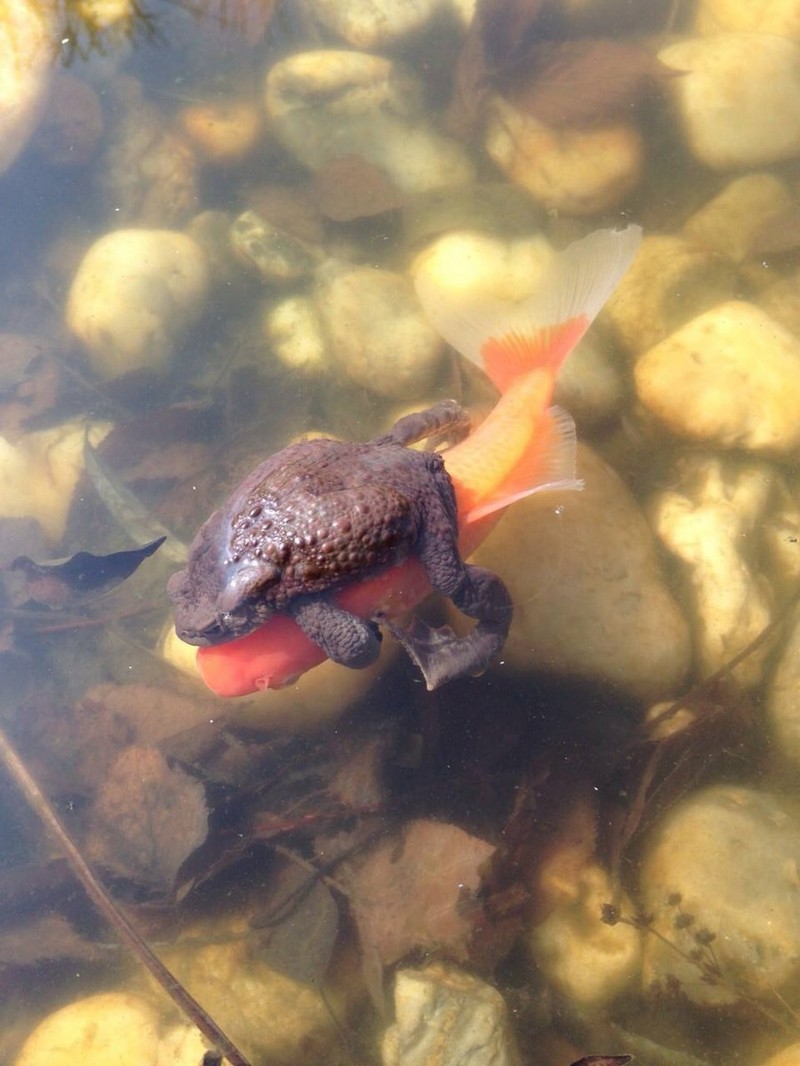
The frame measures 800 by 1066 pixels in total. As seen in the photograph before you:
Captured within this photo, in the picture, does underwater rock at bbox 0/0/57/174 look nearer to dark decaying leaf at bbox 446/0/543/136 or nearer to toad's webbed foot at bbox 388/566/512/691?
dark decaying leaf at bbox 446/0/543/136

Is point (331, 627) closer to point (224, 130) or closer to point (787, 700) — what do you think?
point (787, 700)

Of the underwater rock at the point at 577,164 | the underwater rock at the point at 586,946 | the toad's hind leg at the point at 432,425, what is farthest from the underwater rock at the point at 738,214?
the underwater rock at the point at 586,946

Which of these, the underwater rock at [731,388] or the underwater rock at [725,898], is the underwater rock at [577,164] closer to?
the underwater rock at [731,388]

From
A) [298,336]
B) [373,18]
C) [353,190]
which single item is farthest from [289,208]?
A: [373,18]

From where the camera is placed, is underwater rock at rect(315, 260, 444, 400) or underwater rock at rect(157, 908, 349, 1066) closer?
underwater rock at rect(157, 908, 349, 1066)

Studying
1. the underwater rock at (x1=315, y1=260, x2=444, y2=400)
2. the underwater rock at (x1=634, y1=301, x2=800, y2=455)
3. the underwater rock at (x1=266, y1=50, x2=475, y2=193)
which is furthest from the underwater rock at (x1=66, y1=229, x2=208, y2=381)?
the underwater rock at (x1=634, y1=301, x2=800, y2=455)
